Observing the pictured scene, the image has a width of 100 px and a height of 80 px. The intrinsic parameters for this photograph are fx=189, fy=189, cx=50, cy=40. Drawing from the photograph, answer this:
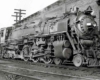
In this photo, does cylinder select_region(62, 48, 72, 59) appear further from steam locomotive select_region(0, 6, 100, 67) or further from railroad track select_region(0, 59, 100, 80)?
railroad track select_region(0, 59, 100, 80)

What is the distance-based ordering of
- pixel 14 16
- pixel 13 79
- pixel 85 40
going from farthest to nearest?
1. pixel 14 16
2. pixel 85 40
3. pixel 13 79

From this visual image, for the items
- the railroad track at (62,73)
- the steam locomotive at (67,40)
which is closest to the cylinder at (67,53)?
the steam locomotive at (67,40)

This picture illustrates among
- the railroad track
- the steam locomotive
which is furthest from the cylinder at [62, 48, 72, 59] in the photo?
the railroad track

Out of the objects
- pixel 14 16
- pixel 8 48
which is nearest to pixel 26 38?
pixel 8 48

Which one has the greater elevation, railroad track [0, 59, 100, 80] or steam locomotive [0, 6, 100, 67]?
steam locomotive [0, 6, 100, 67]

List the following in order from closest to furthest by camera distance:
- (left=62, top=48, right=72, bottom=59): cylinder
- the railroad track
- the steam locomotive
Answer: the railroad track
the steam locomotive
(left=62, top=48, right=72, bottom=59): cylinder

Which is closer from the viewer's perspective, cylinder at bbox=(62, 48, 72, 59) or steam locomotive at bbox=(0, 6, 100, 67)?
steam locomotive at bbox=(0, 6, 100, 67)

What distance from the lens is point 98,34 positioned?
9.82m

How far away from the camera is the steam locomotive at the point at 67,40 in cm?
931

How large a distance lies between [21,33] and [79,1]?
5.50 metres

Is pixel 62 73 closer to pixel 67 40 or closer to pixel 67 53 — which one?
pixel 67 53

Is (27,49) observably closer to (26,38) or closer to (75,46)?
(26,38)

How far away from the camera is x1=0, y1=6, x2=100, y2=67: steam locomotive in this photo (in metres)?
9.31

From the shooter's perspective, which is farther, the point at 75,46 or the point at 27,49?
the point at 27,49
